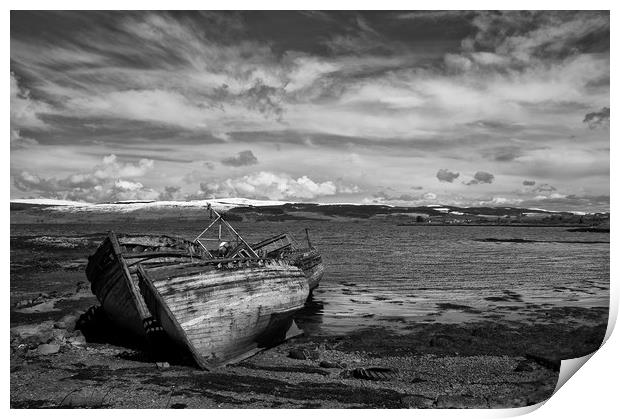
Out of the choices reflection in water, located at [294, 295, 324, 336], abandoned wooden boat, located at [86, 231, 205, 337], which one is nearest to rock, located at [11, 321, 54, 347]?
abandoned wooden boat, located at [86, 231, 205, 337]

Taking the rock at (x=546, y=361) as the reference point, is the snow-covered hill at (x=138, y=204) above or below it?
above

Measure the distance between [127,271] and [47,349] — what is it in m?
2.19

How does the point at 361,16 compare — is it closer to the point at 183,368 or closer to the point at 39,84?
the point at 39,84

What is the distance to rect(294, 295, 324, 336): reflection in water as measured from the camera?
1334 cm

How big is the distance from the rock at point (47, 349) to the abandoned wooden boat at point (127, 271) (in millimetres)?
1611

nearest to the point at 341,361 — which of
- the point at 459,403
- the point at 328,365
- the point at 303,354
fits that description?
the point at 328,365

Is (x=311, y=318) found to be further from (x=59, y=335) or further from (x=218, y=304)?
(x=59, y=335)

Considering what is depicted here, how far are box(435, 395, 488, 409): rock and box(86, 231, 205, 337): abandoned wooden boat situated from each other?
5900 mm

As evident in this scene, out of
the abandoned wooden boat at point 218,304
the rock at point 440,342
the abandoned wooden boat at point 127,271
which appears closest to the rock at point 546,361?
the rock at point 440,342

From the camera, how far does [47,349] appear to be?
9.80 metres

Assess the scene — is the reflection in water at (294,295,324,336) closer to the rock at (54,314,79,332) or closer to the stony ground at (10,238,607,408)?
the stony ground at (10,238,607,408)

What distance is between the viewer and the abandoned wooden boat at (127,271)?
1047 centimetres

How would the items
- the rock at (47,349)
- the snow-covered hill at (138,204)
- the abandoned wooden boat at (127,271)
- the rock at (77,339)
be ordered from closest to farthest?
the rock at (47,349) < the snow-covered hill at (138,204) < the abandoned wooden boat at (127,271) < the rock at (77,339)

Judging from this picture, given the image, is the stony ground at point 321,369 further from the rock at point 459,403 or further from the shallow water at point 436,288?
the shallow water at point 436,288
